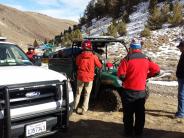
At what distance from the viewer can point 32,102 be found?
23.2ft

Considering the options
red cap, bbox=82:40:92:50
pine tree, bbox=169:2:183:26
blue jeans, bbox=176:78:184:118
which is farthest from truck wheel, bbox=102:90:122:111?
pine tree, bbox=169:2:183:26

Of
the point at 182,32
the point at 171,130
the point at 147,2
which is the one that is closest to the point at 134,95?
the point at 171,130

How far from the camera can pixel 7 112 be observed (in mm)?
6523

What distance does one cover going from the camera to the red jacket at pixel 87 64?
10267mm

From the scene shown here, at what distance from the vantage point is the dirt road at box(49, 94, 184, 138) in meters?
8.57

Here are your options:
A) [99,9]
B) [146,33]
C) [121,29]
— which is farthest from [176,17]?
[99,9]

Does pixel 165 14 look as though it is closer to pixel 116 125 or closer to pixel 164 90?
pixel 164 90

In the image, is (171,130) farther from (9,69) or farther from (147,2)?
(147,2)

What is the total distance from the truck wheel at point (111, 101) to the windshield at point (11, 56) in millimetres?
2386

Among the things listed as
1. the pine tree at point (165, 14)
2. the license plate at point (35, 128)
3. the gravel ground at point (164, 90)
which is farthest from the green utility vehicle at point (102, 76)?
the pine tree at point (165, 14)

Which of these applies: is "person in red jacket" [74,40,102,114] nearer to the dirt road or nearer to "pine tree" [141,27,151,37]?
the dirt road

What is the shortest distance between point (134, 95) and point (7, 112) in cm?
261

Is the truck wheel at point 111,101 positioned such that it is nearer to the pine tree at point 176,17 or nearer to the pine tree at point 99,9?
the pine tree at point 176,17

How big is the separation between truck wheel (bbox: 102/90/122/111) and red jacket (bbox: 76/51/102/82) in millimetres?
554
